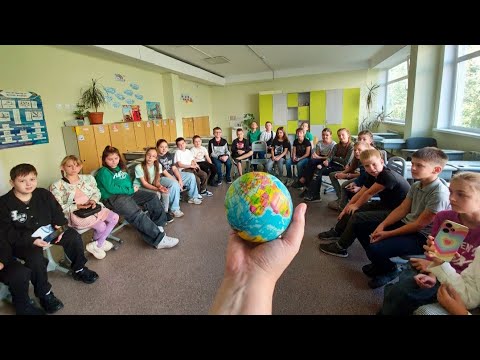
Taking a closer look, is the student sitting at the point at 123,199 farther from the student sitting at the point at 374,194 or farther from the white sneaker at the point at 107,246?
the student sitting at the point at 374,194

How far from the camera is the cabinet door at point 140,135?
5.98m

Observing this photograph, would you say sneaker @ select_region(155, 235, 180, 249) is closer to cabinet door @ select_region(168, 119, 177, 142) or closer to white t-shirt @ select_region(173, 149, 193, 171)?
white t-shirt @ select_region(173, 149, 193, 171)

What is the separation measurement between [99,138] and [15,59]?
158cm

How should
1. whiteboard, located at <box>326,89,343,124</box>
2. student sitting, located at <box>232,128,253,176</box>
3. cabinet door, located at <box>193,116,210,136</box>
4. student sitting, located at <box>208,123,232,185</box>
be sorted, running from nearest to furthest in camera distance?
student sitting, located at <box>208,123,232,185</box> < student sitting, located at <box>232,128,253,176</box> < whiteboard, located at <box>326,89,343,124</box> < cabinet door, located at <box>193,116,210,136</box>

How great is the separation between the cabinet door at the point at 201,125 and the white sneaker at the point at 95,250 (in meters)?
6.61

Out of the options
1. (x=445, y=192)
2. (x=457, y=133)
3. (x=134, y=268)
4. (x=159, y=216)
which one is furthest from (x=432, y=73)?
(x=134, y=268)

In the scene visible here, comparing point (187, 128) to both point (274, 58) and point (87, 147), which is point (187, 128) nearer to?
point (274, 58)

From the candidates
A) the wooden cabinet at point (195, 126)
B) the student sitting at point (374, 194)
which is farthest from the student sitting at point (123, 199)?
the wooden cabinet at point (195, 126)

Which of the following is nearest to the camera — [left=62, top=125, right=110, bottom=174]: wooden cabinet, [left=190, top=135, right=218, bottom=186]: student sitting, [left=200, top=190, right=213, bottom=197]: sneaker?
[left=62, top=125, right=110, bottom=174]: wooden cabinet

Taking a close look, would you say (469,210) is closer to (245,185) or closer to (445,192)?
(445,192)

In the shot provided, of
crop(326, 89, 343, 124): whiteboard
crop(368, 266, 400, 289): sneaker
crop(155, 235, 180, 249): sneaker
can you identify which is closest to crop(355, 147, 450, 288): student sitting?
crop(368, 266, 400, 289): sneaker

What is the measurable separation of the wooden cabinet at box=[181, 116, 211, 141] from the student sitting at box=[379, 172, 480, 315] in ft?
24.5

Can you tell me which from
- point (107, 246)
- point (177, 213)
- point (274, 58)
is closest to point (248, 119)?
point (274, 58)

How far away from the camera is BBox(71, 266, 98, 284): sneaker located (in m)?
2.56
